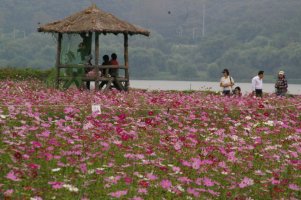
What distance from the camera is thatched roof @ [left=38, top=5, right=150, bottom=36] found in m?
27.4

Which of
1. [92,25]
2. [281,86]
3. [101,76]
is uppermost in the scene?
[92,25]

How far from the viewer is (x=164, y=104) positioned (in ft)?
62.8

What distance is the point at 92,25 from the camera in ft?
89.9

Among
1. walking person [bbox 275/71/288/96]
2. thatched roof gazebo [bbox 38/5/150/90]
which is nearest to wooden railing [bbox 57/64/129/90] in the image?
thatched roof gazebo [bbox 38/5/150/90]

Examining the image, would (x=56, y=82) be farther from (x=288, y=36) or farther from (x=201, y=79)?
(x=288, y=36)

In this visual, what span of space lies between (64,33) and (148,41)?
507ft

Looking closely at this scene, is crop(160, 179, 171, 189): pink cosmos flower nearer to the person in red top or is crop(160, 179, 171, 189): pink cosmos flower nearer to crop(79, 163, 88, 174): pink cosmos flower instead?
crop(79, 163, 88, 174): pink cosmos flower

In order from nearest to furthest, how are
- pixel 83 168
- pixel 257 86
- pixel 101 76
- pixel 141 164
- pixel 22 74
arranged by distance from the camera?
pixel 83 168 < pixel 141 164 < pixel 257 86 < pixel 101 76 < pixel 22 74

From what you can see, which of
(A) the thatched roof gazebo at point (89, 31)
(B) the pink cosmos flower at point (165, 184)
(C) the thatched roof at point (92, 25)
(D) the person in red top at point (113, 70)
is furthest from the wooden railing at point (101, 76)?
(B) the pink cosmos flower at point (165, 184)

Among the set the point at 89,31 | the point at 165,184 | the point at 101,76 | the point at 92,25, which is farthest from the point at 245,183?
the point at 101,76

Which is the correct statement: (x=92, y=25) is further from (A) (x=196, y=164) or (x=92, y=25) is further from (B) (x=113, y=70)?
(A) (x=196, y=164)

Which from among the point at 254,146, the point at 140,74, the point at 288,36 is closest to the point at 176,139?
the point at 254,146

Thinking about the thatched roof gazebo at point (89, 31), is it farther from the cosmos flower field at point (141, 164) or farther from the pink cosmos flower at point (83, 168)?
the pink cosmos flower at point (83, 168)

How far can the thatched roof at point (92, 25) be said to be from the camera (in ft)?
90.0
